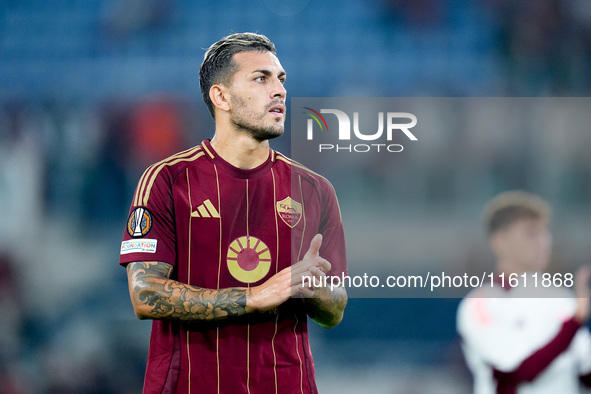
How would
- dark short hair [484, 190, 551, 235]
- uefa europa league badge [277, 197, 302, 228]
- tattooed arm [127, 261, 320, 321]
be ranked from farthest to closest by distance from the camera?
dark short hair [484, 190, 551, 235] → uefa europa league badge [277, 197, 302, 228] → tattooed arm [127, 261, 320, 321]

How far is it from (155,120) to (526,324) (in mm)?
2608

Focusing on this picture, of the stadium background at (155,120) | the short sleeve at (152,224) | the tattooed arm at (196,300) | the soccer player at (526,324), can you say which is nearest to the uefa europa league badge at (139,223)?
the short sleeve at (152,224)

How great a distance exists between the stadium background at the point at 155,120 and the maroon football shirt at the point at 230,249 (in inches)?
54.9

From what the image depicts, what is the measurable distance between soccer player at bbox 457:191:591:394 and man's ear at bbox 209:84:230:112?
119 centimetres

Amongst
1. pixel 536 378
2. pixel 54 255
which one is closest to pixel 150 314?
pixel 536 378

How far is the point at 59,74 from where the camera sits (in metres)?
4.36

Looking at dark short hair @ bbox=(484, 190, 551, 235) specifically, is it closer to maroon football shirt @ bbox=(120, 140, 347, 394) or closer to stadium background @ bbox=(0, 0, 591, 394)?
stadium background @ bbox=(0, 0, 591, 394)

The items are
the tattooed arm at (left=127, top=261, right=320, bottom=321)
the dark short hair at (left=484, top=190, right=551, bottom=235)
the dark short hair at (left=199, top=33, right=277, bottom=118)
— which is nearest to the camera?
the tattooed arm at (left=127, top=261, right=320, bottom=321)

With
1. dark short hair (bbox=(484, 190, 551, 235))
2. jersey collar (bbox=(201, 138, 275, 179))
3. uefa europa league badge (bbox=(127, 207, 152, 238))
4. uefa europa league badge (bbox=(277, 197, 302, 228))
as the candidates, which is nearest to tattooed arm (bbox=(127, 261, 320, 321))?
uefa europa league badge (bbox=(127, 207, 152, 238))

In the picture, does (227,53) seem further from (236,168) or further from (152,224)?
(152,224)

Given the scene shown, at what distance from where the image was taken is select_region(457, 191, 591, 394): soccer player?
2326 millimetres

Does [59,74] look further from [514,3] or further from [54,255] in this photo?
[514,3]

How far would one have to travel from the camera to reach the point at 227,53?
2.34 meters

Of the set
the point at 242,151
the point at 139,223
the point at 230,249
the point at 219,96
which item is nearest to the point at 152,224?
the point at 139,223
